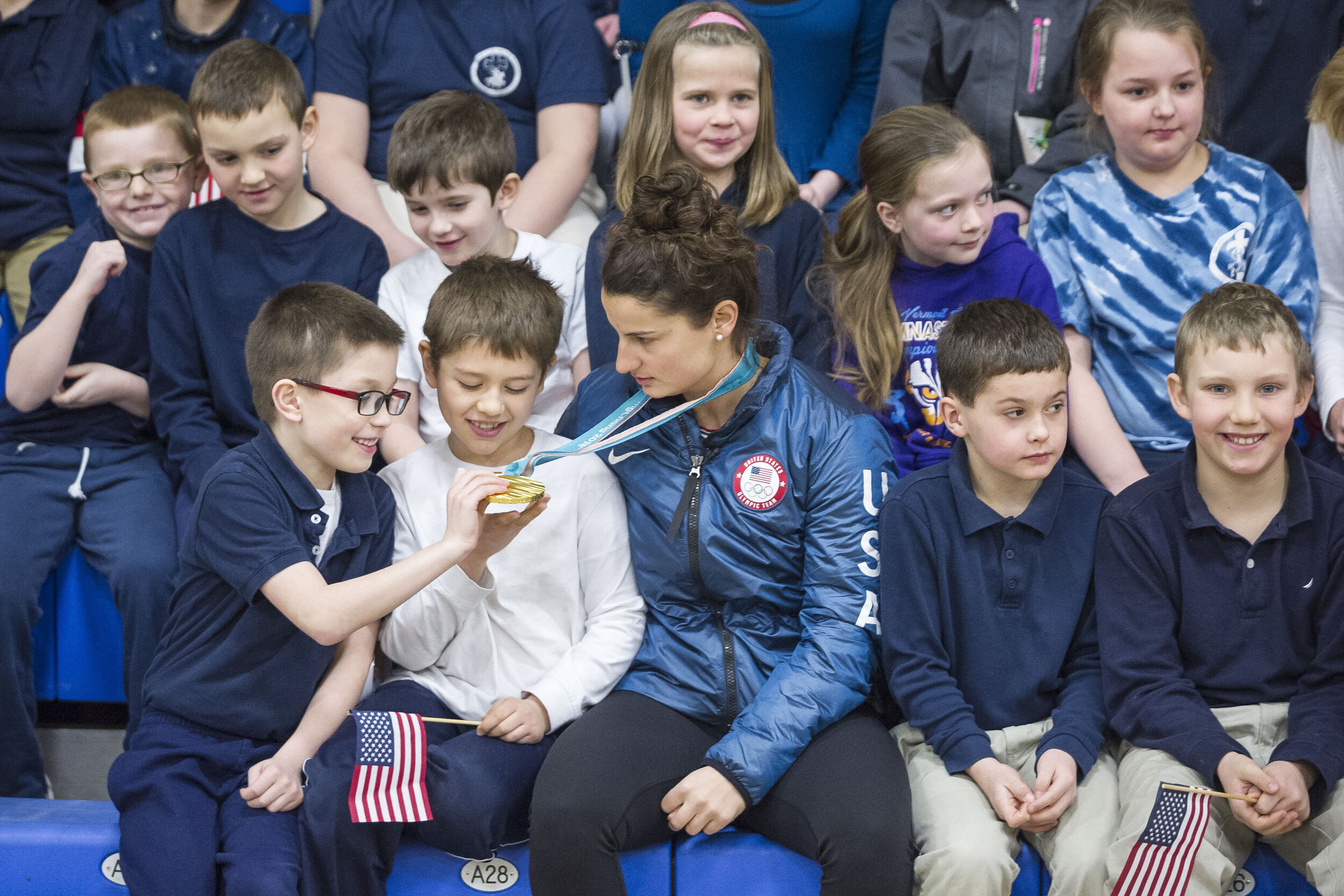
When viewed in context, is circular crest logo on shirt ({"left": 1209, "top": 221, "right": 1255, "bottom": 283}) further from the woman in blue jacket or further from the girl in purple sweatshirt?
the woman in blue jacket

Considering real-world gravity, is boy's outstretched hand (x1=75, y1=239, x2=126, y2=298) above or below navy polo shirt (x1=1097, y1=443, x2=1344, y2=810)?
above

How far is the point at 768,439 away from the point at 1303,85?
1949 millimetres

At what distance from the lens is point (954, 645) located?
2.16 metres

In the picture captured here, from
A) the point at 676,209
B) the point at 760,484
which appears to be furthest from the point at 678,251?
the point at 760,484

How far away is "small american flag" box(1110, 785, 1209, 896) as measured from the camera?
1.87 metres

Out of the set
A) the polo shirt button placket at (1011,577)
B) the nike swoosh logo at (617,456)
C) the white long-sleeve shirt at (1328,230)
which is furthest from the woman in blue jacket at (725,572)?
the white long-sleeve shirt at (1328,230)

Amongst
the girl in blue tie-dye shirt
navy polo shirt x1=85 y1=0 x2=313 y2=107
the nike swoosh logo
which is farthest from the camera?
navy polo shirt x1=85 y1=0 x2=313 y2=107

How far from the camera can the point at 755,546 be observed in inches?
86.7

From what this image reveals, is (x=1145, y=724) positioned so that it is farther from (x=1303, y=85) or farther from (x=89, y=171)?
(x=89, y=171)

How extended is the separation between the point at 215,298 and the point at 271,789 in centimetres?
127

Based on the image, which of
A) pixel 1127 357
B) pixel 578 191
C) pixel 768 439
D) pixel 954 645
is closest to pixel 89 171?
pixel 578 191

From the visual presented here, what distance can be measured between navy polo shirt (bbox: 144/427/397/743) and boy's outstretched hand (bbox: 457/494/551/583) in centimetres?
19

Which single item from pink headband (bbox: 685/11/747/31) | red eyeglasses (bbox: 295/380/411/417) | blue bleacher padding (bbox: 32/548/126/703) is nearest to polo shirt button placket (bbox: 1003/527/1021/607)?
red eyeglasses (bbox: 295/380/411/417)

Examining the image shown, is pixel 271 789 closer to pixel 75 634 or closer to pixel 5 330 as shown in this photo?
pixel 75 634
